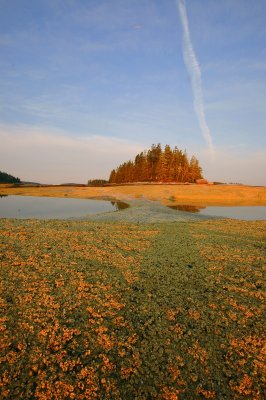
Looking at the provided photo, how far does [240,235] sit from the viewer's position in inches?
588

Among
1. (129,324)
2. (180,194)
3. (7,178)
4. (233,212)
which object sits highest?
(7,178)

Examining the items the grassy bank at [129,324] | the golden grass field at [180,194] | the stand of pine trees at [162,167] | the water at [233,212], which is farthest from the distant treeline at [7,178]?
the grassy bank at [129,324]

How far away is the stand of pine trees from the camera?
96.4m

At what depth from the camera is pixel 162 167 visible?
95875 millimetres

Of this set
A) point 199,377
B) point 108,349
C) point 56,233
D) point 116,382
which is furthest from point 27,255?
point 199,377

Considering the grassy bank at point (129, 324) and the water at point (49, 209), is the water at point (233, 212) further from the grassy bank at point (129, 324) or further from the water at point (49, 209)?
the grassy bank at point (129, 324)

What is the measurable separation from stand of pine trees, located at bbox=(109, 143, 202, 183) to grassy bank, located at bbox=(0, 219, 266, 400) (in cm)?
8732

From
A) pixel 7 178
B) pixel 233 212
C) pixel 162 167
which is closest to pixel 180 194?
pixel 233 212

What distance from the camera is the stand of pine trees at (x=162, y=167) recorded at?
96375mm

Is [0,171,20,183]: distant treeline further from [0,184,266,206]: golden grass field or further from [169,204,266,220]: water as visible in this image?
[169,204,266,220]: water

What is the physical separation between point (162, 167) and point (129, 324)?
92.0m

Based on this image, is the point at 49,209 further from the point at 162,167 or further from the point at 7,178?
the point at 7,178

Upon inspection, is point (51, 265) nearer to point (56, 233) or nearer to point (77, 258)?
point (77, 258)

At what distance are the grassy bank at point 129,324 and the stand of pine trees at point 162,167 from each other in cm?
8732
